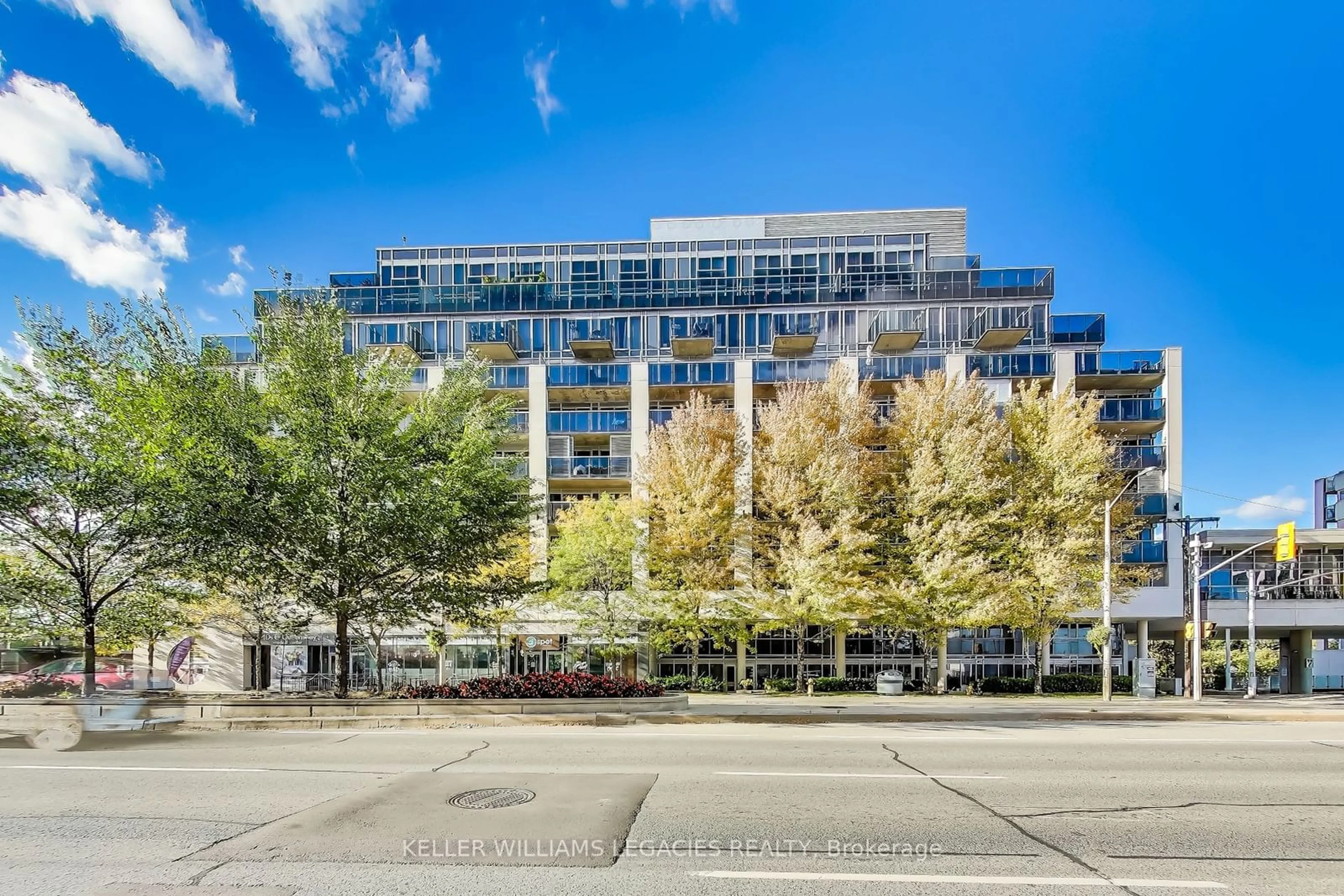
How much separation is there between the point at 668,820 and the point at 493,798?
231 centimetres

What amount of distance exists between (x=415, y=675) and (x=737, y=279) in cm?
2921

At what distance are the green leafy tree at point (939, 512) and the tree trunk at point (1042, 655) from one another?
379 cm

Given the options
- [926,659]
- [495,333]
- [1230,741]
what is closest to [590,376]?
[495,333]

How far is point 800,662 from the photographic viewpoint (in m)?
31.2

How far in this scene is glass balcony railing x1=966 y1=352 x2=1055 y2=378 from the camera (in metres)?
37.1

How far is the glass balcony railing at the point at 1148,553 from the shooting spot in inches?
1421

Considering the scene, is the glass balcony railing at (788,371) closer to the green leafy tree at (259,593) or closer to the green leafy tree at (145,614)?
the green leafy tree at (259,593)

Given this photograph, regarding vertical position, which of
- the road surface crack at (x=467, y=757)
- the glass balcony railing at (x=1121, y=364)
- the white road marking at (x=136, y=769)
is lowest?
the road surface crack at (x=467, y=757)

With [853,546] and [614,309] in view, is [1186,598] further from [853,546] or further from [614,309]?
[614,309]

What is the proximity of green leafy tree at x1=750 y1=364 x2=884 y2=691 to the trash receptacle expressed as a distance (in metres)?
2.77

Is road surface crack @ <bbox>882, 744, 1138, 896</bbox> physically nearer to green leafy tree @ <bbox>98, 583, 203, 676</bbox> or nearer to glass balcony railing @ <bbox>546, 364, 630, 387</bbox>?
green leafy tree @ <bbox>98, 583, 203, 676</bbox>

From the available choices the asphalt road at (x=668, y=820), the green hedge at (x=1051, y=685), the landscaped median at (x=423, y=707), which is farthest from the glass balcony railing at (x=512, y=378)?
the asphalt road at (x=668, y=820)

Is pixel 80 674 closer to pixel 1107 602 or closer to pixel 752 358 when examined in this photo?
pixel 752 358

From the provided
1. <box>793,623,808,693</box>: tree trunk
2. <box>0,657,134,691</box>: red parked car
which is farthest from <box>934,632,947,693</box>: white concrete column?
<box>0,657,134,691</box>: red parked car
